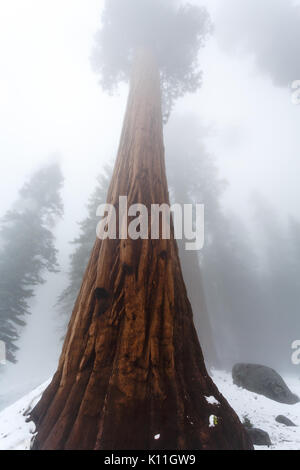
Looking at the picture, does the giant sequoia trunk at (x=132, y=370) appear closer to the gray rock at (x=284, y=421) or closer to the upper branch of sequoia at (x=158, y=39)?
the gray rock at (x=284, y=421)

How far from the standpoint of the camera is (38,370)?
13.9 metres

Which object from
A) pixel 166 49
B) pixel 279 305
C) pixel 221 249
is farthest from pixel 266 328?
pixel 166 49

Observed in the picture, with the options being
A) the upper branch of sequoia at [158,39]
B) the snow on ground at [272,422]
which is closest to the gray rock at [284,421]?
the snow on ground at [272,422]

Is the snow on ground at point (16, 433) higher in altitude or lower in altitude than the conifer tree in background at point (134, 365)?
lower

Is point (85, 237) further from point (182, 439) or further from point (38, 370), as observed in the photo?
point (182, 439)

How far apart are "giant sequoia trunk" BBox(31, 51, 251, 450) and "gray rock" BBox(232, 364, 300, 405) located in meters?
6.65

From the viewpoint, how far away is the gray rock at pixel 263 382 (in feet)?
21.1

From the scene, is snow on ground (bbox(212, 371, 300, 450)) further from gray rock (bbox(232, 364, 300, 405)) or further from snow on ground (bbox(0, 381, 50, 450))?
snow on ground (bbox(0, 381, 50, 450))

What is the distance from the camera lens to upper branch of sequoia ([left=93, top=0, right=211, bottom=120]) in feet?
25.9

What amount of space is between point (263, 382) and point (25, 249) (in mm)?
11918

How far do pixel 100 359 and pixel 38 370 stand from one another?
53.8 feet

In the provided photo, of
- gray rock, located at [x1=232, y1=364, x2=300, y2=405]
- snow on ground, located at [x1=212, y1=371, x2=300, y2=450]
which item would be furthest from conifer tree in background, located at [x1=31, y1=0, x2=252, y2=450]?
gray rock, located at [x1=232, y1=364, x2=300, y2=405]

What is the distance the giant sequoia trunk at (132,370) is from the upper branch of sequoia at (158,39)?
7.71 meters

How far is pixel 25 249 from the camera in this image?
36.5ft
